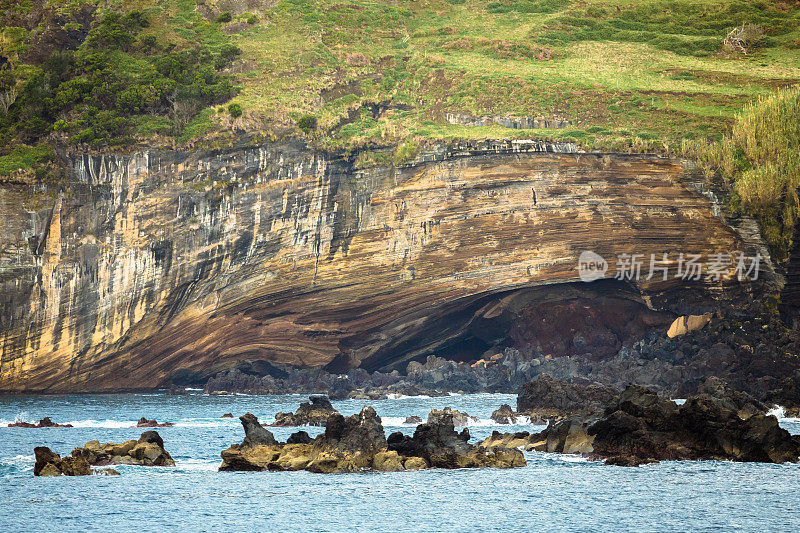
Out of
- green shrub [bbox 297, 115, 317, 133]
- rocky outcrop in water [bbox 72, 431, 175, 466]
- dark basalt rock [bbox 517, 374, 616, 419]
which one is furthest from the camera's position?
green shrub [bbox 297, 115, 317, 133]

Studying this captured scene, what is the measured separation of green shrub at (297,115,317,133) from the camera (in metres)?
64.8

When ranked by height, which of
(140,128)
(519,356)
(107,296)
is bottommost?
(519,356)

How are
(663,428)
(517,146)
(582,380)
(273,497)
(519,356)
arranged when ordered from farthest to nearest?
1. (519,356)
2. (517,146)
3. (582,380)
4. (663,428)
5. (273,497)

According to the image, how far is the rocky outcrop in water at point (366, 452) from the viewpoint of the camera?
1211 inches

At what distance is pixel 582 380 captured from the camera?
57.8 metres

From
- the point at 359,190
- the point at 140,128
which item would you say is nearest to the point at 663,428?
the point at 359,190

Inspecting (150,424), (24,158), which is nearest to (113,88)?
(24,158)

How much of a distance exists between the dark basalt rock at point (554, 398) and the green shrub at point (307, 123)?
26530mm

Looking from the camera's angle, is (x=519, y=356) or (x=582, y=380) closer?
(x=582, y=380)

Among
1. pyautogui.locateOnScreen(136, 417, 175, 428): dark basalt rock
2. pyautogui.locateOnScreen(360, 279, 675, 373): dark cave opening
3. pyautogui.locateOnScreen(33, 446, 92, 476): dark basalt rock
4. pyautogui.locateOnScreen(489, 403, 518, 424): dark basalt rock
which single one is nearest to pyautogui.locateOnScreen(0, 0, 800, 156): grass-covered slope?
pyautogui.locateOnScreen(360, 279, 675, 373): dark cave opening

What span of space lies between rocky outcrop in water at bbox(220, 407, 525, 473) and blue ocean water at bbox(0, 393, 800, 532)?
59cm

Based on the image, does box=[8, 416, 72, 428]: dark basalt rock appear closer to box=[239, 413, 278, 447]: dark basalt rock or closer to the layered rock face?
the layered rock face

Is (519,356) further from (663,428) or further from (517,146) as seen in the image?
(663,428)

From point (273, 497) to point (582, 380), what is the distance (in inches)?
1376
